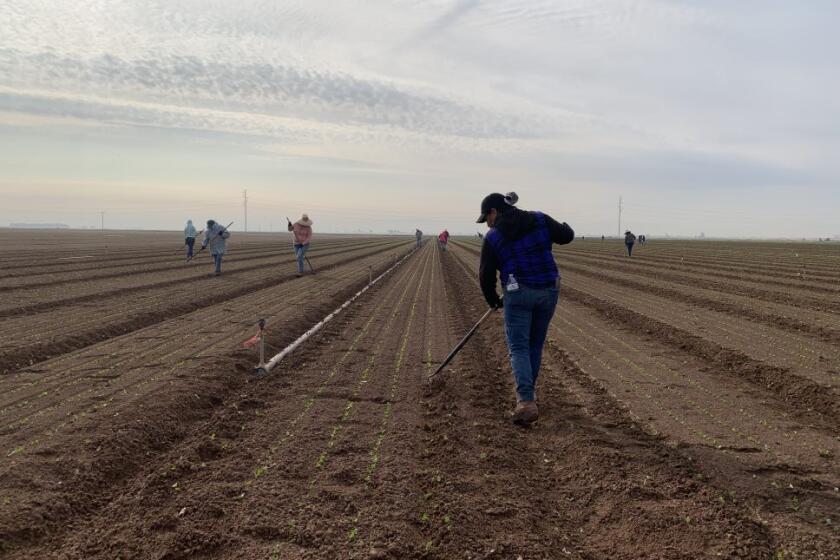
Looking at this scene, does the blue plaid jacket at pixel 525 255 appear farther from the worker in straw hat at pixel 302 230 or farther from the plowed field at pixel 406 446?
the worker in straw hat at pixel 302 230

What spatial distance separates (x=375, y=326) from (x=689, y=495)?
312 inches

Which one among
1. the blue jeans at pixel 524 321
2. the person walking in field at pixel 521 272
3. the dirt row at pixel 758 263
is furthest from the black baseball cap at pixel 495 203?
the dirt row at pixel 758 263

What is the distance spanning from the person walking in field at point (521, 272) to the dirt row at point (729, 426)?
1374mm

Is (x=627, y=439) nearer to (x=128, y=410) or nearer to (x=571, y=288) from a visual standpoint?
(x=128, y=410)

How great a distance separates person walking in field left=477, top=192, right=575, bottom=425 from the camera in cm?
509

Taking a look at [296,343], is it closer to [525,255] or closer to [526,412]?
[526,412]

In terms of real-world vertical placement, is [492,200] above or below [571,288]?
above

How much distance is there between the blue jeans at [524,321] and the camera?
5.13 metres

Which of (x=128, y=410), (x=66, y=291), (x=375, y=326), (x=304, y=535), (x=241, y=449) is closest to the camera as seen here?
(x=304, y=535)

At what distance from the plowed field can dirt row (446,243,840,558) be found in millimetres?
27

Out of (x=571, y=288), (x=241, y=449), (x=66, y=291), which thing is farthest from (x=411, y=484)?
(x=571, y=288)

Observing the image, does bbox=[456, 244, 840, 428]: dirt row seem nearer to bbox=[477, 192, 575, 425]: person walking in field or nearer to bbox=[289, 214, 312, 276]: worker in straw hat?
bbox=[477, 192, 575, 425]: person walking in field

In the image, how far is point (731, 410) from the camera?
582cm

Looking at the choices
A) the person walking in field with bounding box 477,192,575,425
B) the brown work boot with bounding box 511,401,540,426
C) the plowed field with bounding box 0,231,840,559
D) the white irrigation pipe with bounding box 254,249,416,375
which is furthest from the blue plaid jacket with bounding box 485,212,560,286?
the white irrigation pipe with bounding box 254,249,416,375
